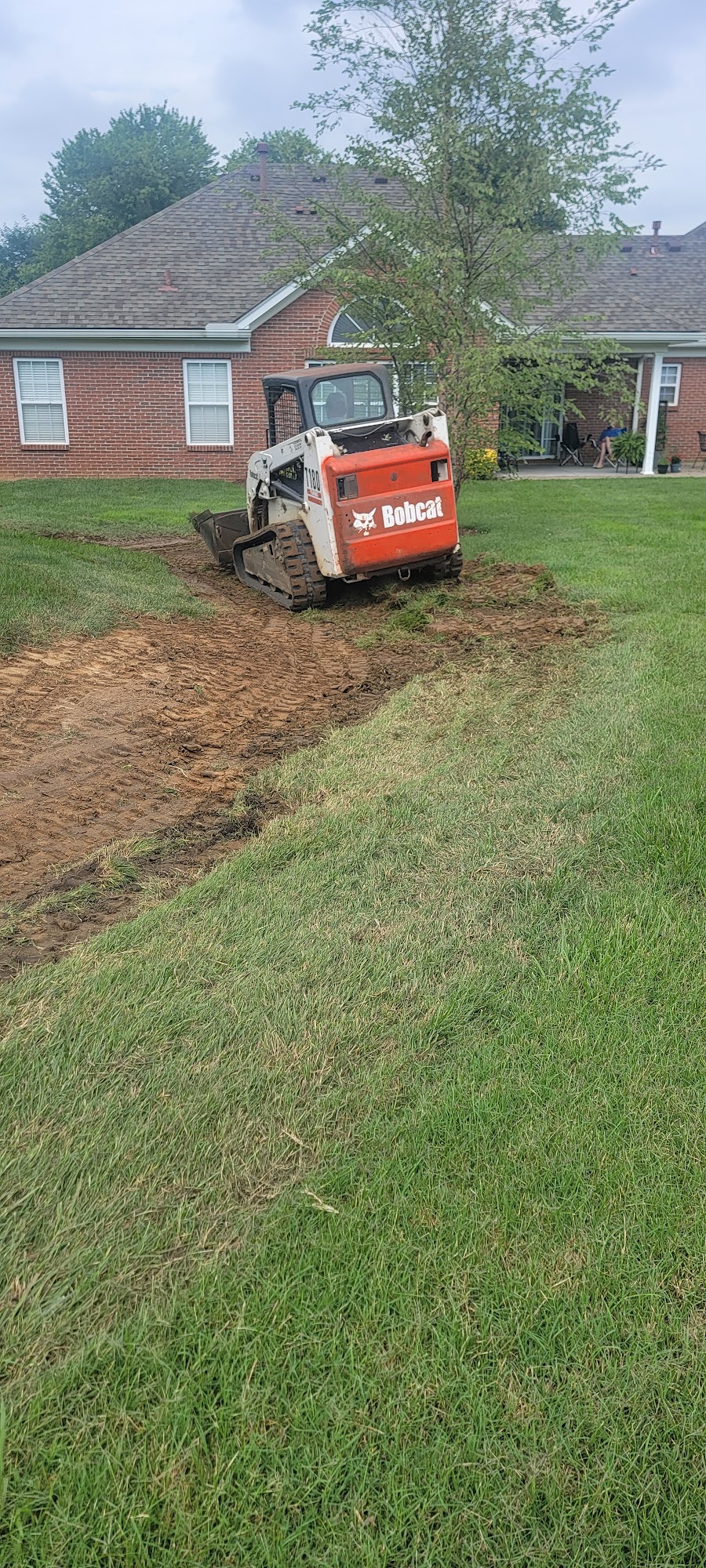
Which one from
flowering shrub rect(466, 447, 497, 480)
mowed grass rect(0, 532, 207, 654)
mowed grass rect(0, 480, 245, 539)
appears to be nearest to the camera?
mowed grass rect(0, 532, 207, 654)

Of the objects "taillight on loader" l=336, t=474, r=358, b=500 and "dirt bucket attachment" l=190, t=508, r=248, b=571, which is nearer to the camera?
"taillight on loader" l=336, t=474, r=358, b=500

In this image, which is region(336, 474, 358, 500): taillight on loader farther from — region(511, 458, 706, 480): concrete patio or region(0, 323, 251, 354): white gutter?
region(0, 323, 251, 354): white gutter

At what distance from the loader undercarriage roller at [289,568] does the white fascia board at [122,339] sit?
13.0m

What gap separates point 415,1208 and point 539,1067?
25.9 inches

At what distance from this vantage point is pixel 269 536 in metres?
10.7

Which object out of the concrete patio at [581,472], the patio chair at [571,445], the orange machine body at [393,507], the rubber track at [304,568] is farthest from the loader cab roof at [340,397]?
the patio chair at [571,445]

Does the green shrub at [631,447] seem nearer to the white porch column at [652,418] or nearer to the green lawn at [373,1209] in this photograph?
the white porch column at [652,418]

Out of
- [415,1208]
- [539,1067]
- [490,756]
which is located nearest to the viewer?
[415,1208]

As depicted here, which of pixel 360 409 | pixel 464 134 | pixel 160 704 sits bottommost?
pixel 160 704

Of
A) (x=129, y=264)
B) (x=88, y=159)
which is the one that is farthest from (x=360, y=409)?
(x=88, y=159)

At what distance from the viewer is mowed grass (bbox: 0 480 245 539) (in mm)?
14859

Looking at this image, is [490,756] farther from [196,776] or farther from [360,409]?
[360,409]

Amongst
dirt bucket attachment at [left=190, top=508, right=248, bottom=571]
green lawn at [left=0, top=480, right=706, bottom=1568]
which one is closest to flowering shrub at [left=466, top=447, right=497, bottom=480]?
dirt bucket attachment at [left=190, top=508, right=248, bottom=571]

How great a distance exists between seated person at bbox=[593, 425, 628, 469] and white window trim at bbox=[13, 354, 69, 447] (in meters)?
12.0
